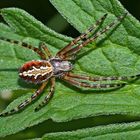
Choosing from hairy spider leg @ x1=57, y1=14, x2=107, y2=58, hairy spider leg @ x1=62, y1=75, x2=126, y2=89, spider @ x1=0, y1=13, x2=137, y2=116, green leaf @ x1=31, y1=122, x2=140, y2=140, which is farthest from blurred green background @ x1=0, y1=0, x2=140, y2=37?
green leaf @ x1=31, y1=122, x2=140, y2=140

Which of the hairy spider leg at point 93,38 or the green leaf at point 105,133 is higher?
the hairy spider leg at point 93,38

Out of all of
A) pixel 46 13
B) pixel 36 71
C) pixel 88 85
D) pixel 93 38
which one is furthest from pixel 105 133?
pixel 46 13

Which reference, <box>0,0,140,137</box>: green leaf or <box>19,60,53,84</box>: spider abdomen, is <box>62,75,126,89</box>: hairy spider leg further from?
<box>19,60,53,84</box>: spider abdomen

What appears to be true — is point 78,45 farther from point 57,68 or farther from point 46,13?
point 46,13

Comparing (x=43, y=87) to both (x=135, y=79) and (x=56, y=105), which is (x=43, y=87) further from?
(x=135, y=79)

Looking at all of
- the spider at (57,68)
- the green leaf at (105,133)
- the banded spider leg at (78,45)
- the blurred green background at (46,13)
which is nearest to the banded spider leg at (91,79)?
the spider at (57,68)

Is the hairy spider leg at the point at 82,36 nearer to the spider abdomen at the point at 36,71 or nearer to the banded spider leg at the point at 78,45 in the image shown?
the banded spider leg at the point at 78,45

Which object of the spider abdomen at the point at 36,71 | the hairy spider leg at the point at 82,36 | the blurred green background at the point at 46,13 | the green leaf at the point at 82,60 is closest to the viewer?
the green leaf at the point at 82,60
